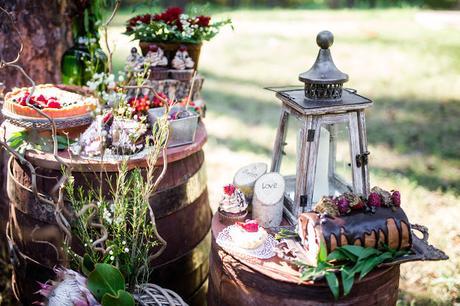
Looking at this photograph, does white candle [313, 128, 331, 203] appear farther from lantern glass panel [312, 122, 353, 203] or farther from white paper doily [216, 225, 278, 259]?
white paper doily [216, 225, 278, 259]

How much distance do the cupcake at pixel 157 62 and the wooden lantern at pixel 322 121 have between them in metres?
0.91

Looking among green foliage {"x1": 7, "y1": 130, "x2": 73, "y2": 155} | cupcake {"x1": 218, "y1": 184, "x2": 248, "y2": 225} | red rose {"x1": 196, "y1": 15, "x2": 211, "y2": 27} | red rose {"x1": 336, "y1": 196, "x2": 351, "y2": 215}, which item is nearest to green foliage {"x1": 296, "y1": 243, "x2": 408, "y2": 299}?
red rose {"x1": 336, "y1": 196, "x2": 351, "y2": 215}

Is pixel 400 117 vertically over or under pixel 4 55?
under

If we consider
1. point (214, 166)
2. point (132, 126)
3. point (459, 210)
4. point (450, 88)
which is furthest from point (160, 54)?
point (450, 88)

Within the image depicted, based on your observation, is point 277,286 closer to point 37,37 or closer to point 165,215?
point 165,215

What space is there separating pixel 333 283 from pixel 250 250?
380 millimetres

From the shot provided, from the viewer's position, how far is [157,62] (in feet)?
9.89

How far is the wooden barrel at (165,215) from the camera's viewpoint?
93.3 inches

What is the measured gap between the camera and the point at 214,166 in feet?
16.3

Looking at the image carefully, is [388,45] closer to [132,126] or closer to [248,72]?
[248,72]

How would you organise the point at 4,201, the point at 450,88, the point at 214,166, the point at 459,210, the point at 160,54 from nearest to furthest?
1. the point at 160,54
2. the point at 4,201
3. the point at 459,210
4. the point at 214,166
5. the point at 450,88

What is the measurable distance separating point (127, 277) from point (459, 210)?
113 inches

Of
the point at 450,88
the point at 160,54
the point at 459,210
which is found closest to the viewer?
the point at 160,54

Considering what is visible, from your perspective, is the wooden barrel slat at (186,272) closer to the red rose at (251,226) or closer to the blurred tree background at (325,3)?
the red rose at (251,226)
